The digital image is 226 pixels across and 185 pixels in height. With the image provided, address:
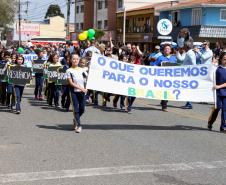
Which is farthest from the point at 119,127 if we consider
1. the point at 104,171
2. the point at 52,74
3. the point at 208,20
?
the point at 208,20

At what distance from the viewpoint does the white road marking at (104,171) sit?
6926 millimetres

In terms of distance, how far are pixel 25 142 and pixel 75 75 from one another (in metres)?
1.98

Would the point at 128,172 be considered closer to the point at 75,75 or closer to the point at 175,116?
the point at 75,75

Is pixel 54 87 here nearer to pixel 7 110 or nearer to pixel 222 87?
pixel 7 110

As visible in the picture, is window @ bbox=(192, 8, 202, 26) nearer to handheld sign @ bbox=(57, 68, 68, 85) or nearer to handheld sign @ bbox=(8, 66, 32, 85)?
handheld sign @ bbox=(57, 68, 68, 85)

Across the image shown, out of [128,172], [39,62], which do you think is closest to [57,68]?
[39,62]

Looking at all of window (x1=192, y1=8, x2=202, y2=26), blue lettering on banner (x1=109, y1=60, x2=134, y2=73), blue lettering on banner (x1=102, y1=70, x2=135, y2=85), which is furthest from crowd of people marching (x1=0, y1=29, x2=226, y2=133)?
window (x1=192, y1=8, x2=202, y2=26)

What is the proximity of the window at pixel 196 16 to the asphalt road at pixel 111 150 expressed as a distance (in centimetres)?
3868

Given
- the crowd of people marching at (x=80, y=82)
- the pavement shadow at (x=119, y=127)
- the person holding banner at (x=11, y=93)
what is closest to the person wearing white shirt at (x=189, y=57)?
the crowd of people marching at (x=80, y=82)

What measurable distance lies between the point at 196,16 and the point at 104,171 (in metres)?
46.4

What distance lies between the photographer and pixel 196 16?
171 feet

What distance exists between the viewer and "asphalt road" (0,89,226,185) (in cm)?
706

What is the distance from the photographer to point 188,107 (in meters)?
16.0

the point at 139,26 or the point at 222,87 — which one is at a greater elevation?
the point at 139,26
